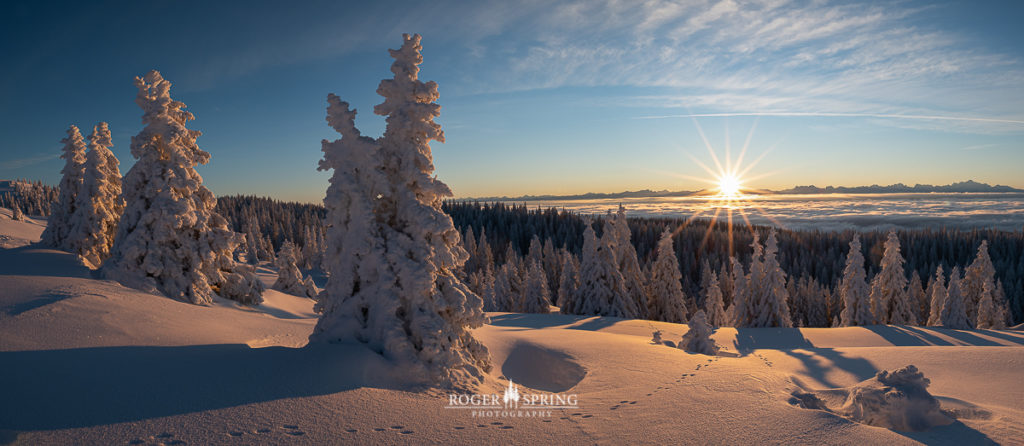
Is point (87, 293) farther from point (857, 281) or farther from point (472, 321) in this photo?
point (857, 281)

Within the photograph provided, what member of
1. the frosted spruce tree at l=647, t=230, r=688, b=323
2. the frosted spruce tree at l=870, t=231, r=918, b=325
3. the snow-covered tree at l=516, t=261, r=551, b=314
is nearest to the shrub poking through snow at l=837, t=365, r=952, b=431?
the frosted spruce tree at l=647, t=230, r=688, b=323

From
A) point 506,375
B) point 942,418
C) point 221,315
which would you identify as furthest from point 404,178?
point 942,418

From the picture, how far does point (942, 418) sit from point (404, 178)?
9804 mm

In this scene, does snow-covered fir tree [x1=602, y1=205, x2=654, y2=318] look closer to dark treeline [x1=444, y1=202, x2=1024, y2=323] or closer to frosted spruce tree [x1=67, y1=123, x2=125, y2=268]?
frosted spruce tree [x1=67, y1=123, x2=125, y2=268]

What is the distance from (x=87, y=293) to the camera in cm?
1090

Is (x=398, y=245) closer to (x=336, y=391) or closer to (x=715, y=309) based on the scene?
(x=336, y=391)

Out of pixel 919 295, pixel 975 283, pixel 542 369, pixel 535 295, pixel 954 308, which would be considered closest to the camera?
pixel 542 369

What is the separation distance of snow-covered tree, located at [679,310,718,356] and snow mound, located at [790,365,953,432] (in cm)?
796

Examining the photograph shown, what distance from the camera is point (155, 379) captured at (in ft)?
20.7

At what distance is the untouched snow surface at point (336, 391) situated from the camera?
17.4ft

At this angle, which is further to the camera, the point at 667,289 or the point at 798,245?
the point at 798,245

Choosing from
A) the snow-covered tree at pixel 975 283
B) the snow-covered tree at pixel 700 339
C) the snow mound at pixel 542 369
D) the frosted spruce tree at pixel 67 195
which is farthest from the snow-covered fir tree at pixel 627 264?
the snow-covered tree at pixel 975 283

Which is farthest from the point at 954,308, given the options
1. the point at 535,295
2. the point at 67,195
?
the point at 67,195

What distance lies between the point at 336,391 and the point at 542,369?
5.80 meters
